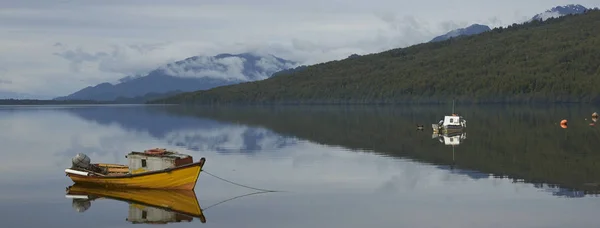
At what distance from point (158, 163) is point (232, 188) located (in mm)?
4289

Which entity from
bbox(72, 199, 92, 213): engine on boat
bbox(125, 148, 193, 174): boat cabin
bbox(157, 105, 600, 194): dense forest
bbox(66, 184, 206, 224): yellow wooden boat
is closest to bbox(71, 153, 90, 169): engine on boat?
bbox(66, 184, 206, 224): yellow wooden boat

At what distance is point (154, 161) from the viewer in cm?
3784

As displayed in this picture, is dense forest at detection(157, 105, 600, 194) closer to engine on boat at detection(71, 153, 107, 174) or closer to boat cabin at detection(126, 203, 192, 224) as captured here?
boat cabin at detection(126, 203, 192, 224)

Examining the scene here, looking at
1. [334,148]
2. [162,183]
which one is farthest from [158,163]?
[334,148]

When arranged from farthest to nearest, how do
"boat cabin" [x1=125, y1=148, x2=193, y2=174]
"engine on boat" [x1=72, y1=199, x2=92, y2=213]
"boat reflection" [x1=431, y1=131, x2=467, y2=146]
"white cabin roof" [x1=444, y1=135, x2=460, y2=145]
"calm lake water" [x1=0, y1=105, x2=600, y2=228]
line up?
"boat reflection" [x1=431, y1=131, x2=467, y2=146]
"white cabin roof" [x1=444, y1=135, x2=460, y2=145]
"boat cabin" [x1=125, y1=148, x2=193, y2=174]
"engine on boat" [x1=72, y1=199, x2=92, y2=213]
"calm lake water" [x1=0, y1=105, x2=600, y2=228]

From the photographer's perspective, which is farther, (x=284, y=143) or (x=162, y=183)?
(x=284, y=143)

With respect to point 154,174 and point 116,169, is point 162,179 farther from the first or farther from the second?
point 116,169

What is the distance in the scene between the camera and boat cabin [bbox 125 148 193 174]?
37438mm

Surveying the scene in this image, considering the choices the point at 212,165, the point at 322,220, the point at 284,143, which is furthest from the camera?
the point at 284,143

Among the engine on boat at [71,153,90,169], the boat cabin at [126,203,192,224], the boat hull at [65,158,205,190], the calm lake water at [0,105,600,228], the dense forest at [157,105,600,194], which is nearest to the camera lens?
the calm lake water at [0,105,600,228]

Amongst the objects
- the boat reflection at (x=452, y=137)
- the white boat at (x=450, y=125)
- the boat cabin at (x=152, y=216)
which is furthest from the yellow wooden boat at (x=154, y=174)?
the white boat at (x=450, y=125)

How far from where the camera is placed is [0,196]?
37.7 metres

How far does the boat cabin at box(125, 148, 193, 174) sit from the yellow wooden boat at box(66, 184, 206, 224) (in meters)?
1.22

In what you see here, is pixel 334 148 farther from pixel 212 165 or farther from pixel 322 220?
pixel 322 220
